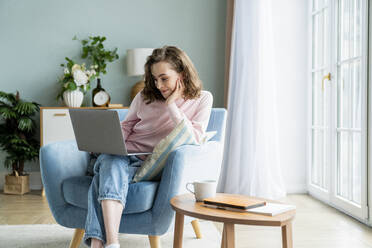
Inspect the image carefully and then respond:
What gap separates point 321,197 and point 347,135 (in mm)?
646

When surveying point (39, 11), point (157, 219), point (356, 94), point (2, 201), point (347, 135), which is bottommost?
point (2, 201)

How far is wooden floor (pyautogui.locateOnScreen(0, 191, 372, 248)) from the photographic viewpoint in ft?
7.24

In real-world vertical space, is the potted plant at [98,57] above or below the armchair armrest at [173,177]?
above

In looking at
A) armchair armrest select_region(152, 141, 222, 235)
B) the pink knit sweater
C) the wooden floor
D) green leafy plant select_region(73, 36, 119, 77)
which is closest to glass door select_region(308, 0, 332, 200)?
the wooden floor

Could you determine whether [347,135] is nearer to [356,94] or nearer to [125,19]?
[356,94]

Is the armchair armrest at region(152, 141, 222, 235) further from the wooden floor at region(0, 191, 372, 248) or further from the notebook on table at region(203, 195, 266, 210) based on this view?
the wooden floor at region(0, 191, 372, 248)

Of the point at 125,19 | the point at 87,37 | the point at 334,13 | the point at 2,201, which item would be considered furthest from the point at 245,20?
the point at 2,201

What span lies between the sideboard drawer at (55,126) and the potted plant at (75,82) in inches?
5.6

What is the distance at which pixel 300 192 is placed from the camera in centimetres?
→ 362

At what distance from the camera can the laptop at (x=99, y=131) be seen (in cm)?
Result: 168

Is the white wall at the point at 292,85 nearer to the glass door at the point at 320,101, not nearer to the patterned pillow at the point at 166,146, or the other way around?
the glass door at the point at 320,101

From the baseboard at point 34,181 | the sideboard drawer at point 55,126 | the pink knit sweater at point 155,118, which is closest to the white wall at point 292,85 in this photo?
the pink knit sweater at point 155,118

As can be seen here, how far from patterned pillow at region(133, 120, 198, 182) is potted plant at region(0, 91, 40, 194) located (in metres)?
2.17

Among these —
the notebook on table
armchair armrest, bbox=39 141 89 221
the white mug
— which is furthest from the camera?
armchair armrest, bbox=39 141 89 221
